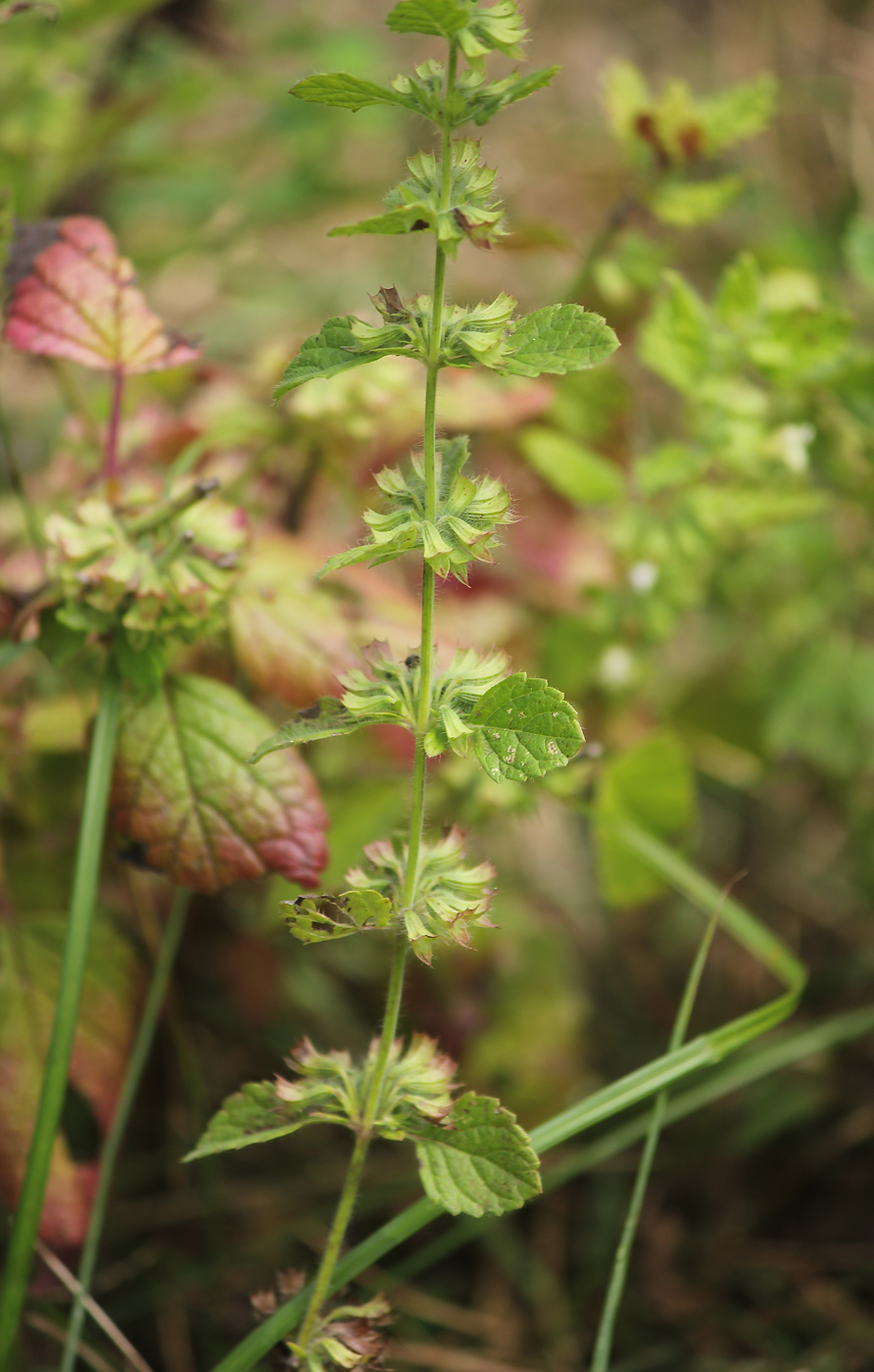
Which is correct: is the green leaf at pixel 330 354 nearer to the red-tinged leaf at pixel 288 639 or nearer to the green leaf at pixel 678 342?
the red-tinged leaf at pixel 288 639

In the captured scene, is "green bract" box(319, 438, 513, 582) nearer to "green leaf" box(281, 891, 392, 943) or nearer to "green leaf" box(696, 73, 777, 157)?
"green leaf" box(281, 891, 392, 943)

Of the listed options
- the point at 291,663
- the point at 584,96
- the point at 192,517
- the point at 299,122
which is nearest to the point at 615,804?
the point at 291,663

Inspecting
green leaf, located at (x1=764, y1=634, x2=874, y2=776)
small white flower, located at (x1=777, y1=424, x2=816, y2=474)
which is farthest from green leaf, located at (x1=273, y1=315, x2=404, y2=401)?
Answer: green leaf, located at (x1=764, y1=634, x2=874, y2=776)

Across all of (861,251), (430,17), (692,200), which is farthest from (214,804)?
(861,251)

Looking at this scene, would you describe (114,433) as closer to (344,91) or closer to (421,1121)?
(344,91)

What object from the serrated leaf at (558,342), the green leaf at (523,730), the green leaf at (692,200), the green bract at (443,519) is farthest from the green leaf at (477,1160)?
the green leaf at (692,200)

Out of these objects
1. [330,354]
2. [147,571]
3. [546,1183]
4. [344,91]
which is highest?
[344,91]
